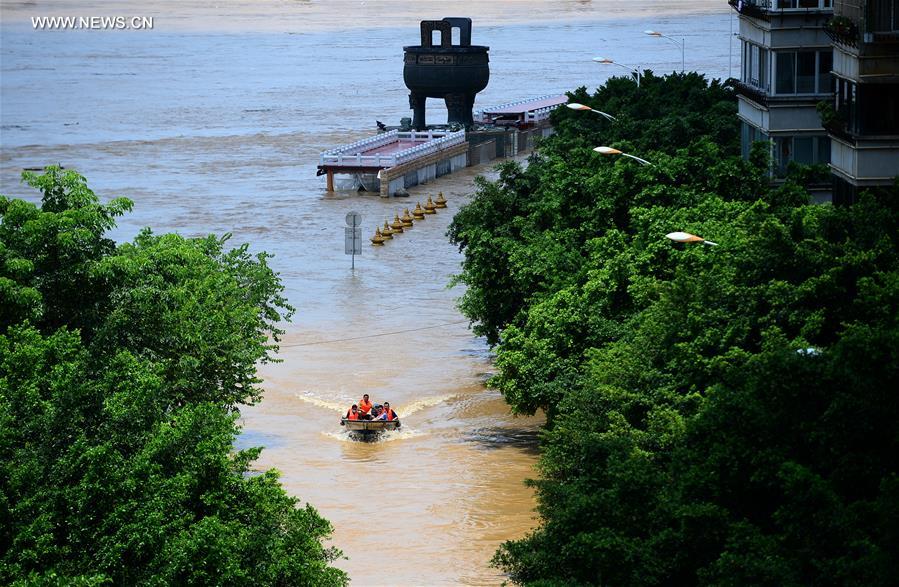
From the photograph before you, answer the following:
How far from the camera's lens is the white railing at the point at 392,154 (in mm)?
104062

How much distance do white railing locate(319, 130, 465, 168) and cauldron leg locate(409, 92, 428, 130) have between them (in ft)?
3.08

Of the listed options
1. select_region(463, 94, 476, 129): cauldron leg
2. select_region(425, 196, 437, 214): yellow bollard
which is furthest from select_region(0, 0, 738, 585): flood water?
select_region(463, 94, 476, 129): cauldron leg

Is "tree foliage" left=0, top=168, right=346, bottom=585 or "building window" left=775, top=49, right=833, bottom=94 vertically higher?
"building window" left=775, top=49, right=833, bottom=94

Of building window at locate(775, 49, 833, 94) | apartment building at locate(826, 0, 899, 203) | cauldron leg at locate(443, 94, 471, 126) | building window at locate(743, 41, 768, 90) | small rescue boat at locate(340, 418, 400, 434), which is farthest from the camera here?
cauldron leg at locate(443, 94, 471, 126)

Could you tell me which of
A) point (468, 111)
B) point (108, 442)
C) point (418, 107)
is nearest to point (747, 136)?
point (108, 442)

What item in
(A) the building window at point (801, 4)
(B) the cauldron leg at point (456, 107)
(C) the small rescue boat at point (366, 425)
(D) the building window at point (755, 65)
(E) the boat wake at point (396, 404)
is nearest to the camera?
(C) the small rescue boat at point (366, 425)

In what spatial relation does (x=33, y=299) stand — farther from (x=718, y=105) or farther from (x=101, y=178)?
(x=101, y=178)

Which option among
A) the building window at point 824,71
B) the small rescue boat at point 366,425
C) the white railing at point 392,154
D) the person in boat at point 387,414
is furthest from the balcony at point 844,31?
the white railing at point 392,154

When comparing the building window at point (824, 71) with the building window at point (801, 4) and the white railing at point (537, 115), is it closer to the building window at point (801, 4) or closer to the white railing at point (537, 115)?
the building window at point (801, 4)

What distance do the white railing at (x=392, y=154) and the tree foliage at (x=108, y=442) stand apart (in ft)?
220

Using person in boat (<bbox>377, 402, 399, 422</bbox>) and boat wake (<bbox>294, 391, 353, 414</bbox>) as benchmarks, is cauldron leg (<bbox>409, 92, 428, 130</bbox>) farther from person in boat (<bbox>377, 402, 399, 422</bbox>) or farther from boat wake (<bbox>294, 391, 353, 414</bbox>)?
person in boat (<bbox>377, 402, 399, 422</bbox>)

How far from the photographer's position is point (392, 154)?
10662 centimetres

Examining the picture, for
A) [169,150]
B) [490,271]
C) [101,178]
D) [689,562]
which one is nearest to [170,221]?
→ [101,178]

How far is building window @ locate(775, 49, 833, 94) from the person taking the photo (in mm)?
53500
